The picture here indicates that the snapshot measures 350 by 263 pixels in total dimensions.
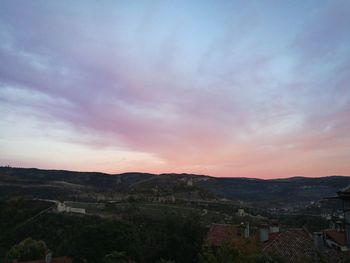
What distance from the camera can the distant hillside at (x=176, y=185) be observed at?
14412cm

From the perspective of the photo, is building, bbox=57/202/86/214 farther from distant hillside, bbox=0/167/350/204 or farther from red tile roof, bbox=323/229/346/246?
red tile roof, bbox=323/229/346/246

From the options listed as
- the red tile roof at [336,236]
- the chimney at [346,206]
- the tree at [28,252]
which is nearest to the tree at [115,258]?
the chimney at [346,206]

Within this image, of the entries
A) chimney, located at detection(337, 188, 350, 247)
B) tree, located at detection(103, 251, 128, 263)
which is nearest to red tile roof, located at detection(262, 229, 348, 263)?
chimney, located at detection(337, 188, 350, 247)

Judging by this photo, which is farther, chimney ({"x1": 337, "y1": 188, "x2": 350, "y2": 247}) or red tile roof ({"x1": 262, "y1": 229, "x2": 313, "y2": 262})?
red tile roof ({"x1": 262, "y1": 229, "x2": 313, "y2": 262})

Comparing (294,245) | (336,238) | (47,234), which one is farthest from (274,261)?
(47,234)

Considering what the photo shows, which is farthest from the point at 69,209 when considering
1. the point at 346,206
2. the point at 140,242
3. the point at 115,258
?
the point at 115,258

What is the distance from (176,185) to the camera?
502 feet

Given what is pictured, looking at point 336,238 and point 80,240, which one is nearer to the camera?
point 336,238

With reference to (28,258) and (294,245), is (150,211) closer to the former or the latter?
(28,258)

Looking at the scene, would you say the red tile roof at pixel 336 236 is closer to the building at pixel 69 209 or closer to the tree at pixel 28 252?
the tree at pixel 28 252

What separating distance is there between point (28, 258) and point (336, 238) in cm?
3709

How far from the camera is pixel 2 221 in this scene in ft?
288

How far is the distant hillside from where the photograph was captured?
14412cm

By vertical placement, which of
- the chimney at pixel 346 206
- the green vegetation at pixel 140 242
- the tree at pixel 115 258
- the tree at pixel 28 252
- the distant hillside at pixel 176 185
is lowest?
the tree at pixel 28 252
